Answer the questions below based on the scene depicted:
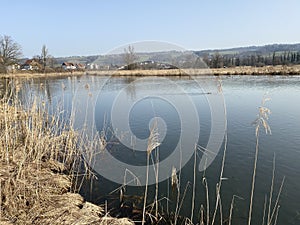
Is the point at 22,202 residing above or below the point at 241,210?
above

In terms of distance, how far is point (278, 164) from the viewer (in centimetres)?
594

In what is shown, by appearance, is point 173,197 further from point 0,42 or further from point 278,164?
point 0,42

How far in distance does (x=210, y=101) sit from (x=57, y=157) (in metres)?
9.18

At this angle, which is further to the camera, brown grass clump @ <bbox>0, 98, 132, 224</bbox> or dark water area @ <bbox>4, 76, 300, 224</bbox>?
dark water area @ <bbox>4, 76, 300, 224</bbox>

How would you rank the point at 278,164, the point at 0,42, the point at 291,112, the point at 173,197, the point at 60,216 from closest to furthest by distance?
A: 1. the point at 60,216
2. the point at 173,197
3. the point at 278,164
4. the point at 291,112
5. the point at 0,42

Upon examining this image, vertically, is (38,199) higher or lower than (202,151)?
lower

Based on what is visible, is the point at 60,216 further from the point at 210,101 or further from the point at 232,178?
the point at 210,101

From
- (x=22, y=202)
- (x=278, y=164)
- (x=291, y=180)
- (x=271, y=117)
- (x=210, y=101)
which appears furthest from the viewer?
(x=210, y=101)

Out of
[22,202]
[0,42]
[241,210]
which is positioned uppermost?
[0,42]

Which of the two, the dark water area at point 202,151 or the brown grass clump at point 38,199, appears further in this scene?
the dark water area at point 202,151

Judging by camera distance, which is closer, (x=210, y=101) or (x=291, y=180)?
(x=291, y=180)

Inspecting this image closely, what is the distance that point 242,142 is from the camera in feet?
24.4

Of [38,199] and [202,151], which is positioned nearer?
[38,199]

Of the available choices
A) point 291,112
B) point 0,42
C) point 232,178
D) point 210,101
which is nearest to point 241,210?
point 232,178
